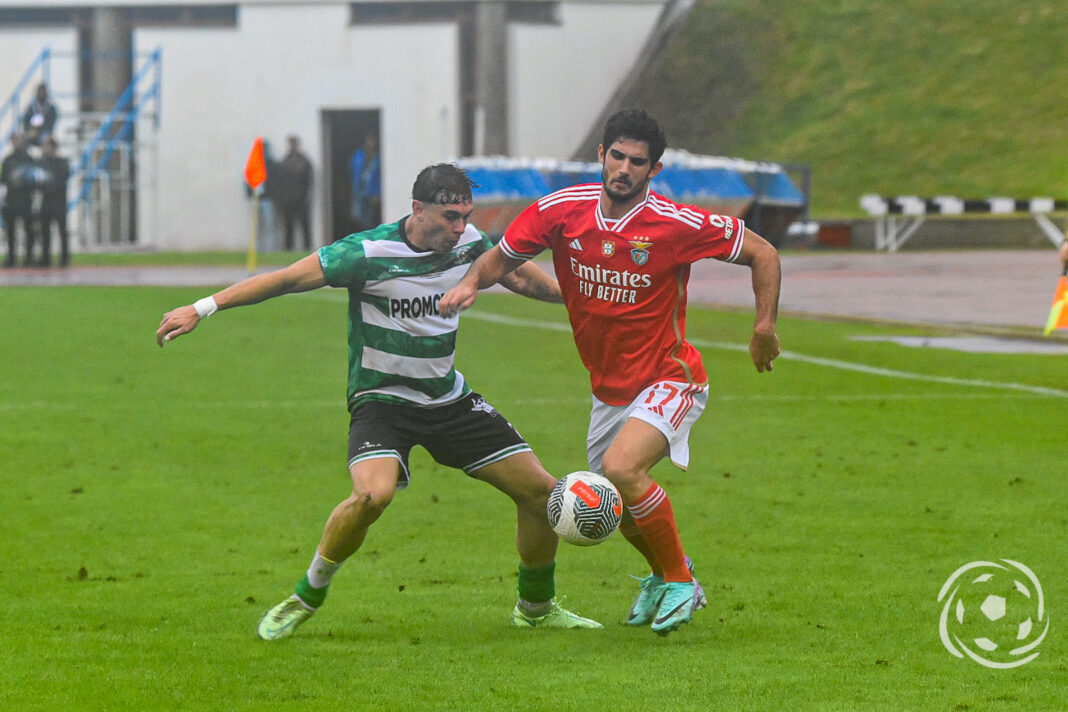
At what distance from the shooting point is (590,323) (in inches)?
280

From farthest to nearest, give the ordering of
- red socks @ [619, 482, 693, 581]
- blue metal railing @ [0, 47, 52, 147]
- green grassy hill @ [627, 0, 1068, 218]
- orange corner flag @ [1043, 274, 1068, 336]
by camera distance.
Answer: green grassy hill @ [627, 0, 1068, 218] < blue metal railing @ [0, 47, 52, 147] < orange corner flag @ [1043, 274, 1068, 336] < red socks @ [619, 482, 693, 581]

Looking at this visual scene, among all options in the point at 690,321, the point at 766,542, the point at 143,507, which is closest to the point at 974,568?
the point at 766,542

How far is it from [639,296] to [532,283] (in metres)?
0.47

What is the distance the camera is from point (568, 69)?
45938 millimetres

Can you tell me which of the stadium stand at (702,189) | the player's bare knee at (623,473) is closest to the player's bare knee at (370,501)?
the player's bare knee at (623,473)

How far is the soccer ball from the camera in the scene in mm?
6621

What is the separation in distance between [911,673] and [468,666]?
57.9 inches

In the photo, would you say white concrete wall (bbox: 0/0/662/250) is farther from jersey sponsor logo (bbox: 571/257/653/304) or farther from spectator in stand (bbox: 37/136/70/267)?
jersey sponsor logo (bbox: 571/257/653/304)

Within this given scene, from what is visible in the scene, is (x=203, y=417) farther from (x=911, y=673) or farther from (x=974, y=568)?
(x=911, y=673)

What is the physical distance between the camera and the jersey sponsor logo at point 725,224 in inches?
274

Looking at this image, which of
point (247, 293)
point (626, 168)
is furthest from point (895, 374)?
point (247, 293)

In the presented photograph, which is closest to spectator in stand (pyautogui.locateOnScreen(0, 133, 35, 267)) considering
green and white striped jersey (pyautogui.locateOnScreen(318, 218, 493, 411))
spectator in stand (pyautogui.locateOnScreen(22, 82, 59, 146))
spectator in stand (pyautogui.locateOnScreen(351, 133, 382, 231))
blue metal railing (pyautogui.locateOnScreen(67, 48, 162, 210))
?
spectator in stand (pyautogui.locateOnScreen(22, 82, 59, 146))
